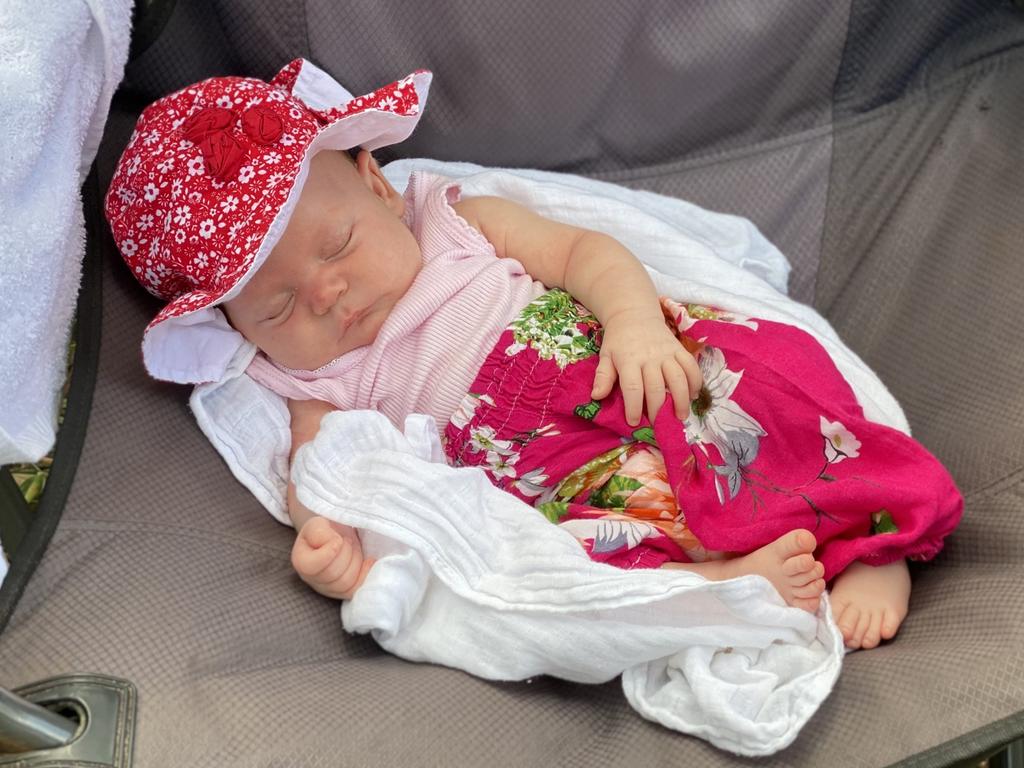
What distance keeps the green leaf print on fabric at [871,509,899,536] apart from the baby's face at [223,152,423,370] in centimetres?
48

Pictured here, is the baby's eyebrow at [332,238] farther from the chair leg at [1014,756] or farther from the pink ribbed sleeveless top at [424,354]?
the chair leg at [1014,756]

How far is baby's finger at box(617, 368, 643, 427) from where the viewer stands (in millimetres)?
993

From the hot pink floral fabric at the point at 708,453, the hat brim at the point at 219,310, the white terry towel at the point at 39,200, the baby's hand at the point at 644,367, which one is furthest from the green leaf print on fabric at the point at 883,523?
the white terry towel at the point at 39,200

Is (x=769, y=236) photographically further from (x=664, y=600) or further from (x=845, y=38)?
(x=664, y=600)

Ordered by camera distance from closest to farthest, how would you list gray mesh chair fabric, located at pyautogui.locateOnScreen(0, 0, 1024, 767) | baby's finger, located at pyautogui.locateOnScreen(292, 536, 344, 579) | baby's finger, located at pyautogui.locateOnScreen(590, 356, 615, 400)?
gray mesh chair fabric, located at pyautogui.locateOnScreen(0, 0, 1024, 767)
baby's finger, located at pyautogui.locateOnScreen(292, 536, 344, 579)
baby's finger, located at pyautogui.locateOnScreen(590, 356, 615, 400)

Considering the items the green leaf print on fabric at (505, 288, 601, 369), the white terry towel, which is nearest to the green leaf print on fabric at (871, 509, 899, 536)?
the green leaf print on fabric at (505, 288, 601, 369)

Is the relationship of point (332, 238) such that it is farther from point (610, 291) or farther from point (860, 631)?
point (860, 631)

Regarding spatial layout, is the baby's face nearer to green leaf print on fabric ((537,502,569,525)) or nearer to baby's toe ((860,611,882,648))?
green leaf print on fabric ((537,502,569,525))

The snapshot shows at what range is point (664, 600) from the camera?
881 millimetres

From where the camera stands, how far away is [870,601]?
944 millimetres

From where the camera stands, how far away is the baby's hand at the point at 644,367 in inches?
39.3

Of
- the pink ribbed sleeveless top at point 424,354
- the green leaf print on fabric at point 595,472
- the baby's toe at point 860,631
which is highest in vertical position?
the pink ribbed sleeveless top at point 424,354

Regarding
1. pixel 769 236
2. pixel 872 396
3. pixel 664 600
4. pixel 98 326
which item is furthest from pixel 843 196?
pixel 98 326

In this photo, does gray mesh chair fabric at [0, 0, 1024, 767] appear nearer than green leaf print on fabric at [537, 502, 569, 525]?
Yes
